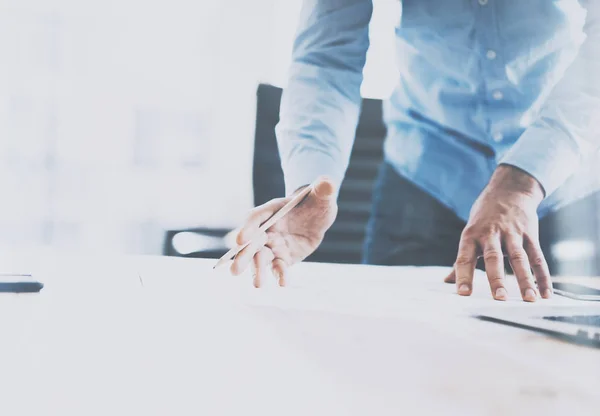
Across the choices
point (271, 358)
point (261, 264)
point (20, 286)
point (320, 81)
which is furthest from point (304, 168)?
point (271, 358)

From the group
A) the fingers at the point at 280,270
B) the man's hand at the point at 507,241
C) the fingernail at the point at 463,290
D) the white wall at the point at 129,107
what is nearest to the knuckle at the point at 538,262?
the man's hand at the point at 507,241

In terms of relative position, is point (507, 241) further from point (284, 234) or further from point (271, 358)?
point (271, 358)

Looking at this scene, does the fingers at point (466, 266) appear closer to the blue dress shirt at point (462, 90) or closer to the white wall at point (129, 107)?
the blue dress shirt at point (462, 90)

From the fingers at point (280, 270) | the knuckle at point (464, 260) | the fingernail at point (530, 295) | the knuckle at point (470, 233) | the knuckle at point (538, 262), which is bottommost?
the fingers at point (280, 270)

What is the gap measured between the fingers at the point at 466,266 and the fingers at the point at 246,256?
27 cm

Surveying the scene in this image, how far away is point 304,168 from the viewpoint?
960mm

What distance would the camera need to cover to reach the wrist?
84 centimetres

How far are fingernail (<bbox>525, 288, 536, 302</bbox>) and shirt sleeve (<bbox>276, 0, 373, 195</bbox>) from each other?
A: 0.41 m

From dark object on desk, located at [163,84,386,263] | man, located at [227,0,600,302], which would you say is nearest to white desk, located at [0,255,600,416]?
man, located at [227,0,600,302]

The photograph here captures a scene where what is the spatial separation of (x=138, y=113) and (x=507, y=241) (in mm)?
762

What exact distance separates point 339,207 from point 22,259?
0.56 meters

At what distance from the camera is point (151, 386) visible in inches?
12.1

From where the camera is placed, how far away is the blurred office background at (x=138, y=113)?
108 cm

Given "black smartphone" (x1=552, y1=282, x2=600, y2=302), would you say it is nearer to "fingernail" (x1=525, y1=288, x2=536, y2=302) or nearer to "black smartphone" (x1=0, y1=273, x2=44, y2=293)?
"fingernail" (x1=525, y1=288, x2=536, y2=302)
